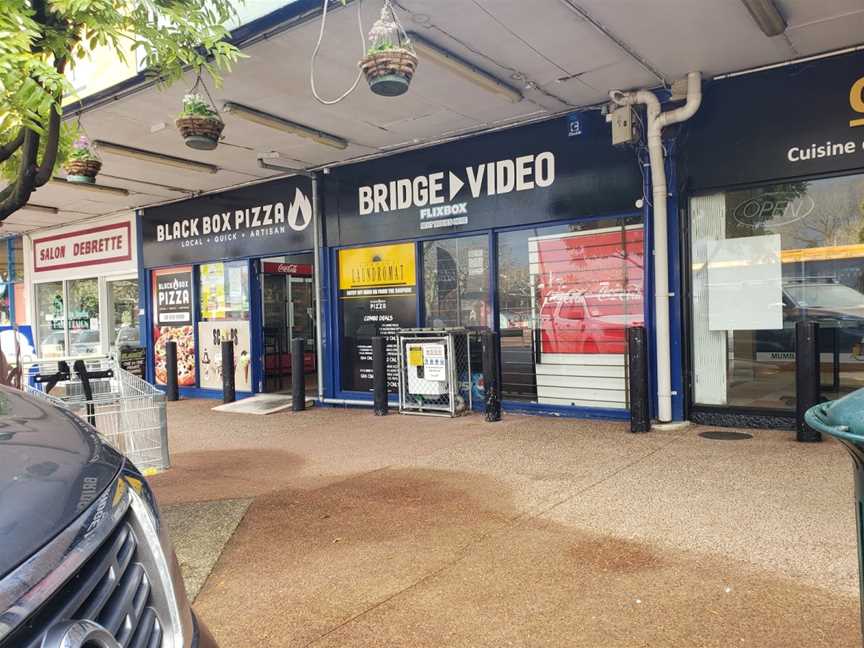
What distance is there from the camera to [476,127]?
26.2 feet

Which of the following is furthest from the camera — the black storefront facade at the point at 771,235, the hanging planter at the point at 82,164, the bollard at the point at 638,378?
the hanging planter at the point at 82,164

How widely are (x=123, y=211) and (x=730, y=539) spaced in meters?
12.4

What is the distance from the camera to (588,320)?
771 centimetres

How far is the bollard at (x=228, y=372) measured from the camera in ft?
33.7

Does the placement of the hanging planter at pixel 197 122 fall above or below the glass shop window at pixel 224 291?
above

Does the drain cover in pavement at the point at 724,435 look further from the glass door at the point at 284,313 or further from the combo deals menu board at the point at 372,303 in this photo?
the glass door at the point at 284,313

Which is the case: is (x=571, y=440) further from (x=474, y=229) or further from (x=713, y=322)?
(x=474, y=229)

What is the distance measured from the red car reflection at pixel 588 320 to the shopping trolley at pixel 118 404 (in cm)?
458

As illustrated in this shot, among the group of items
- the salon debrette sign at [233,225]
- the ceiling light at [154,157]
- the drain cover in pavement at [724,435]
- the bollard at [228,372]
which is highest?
the ceiling light at [154,157]

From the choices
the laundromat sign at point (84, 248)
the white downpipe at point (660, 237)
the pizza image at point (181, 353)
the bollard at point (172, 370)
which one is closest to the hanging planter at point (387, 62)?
the white downpipe at point (660, 237)

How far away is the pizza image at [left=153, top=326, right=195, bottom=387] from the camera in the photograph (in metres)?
11.7

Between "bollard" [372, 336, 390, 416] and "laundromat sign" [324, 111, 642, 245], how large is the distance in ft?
5.13

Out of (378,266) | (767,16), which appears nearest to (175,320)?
(378,266)

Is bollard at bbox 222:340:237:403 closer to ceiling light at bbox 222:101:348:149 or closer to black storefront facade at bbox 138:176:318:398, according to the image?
black storefront facade at bbox 138:176:318:398
